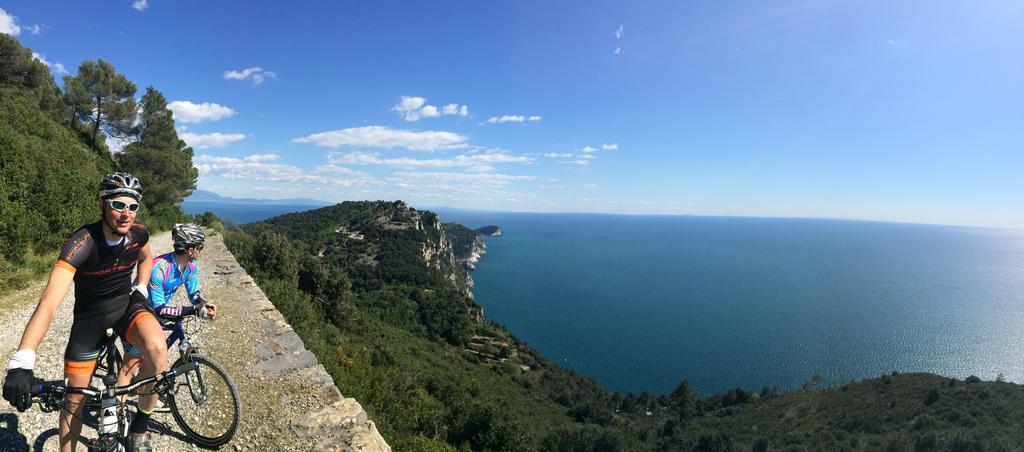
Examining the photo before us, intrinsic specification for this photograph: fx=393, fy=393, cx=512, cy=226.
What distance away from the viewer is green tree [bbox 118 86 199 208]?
23531 mm

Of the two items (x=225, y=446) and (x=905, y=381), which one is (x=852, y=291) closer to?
(x=905, y=381)

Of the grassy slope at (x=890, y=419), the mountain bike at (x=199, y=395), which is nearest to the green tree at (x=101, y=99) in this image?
the mountain bike at (x=199, y=395)

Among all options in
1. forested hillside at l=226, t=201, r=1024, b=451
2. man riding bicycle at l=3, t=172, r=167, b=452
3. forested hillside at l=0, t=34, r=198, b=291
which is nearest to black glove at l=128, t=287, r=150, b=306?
man riding bicycle at l=3, t=172, r=167, b=452

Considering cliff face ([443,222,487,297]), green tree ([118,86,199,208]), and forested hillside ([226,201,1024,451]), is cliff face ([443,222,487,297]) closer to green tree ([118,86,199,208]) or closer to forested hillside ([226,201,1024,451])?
forested hillside ([226,201,1024,451])

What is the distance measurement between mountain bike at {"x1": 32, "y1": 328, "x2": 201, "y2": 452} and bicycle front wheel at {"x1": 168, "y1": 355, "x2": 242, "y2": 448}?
1.35 ft

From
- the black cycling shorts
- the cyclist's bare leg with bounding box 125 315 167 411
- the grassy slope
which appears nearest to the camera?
the black cycling shorts

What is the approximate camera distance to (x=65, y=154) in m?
16.1

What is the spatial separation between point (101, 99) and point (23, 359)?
34.1 m

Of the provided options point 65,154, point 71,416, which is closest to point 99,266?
point 71,416

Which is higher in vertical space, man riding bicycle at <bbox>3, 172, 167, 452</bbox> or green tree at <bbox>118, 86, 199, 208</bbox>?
green tree at <bbox>118, 86, 199, 208</bbox>

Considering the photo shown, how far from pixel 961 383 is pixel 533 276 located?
106816 mm

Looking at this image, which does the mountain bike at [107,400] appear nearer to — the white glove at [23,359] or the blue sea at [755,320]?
the white glove at [23,359]

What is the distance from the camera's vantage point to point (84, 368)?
3.19 m

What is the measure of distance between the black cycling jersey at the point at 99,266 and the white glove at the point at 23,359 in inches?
22.0
